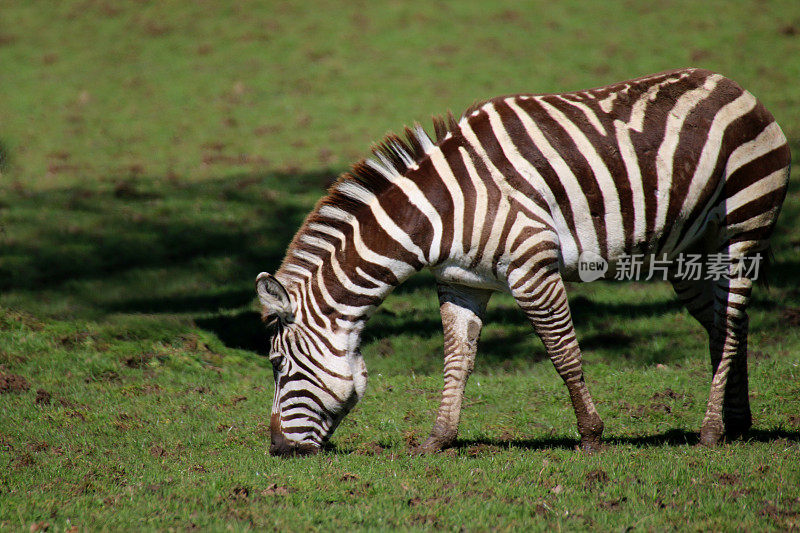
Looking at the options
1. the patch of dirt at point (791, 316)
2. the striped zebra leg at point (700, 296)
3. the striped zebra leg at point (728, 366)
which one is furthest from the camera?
the patch of dirt at point (791, 316)

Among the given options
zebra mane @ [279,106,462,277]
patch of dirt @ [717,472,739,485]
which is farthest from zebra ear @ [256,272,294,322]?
patch of dirt @ [717,472,739,485]

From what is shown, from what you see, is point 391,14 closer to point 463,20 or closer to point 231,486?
point 463,20

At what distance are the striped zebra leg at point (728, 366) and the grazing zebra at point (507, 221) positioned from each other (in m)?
0.03

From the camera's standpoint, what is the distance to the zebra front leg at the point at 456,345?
754 cm

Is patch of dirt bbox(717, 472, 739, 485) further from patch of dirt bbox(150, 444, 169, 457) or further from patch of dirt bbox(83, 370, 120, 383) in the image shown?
patch of dirt bbox(83, 370, 120, 383)

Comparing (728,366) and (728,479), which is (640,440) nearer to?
(728,366)

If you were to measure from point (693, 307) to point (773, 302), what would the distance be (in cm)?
493

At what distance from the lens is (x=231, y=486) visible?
6.19 metres

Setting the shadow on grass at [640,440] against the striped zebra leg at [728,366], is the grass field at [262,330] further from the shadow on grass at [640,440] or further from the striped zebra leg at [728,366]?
the striped zebra leg at [728,366]

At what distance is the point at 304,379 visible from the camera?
23.5ft

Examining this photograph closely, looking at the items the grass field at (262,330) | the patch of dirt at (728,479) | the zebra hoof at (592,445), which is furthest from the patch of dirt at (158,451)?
the patch of dirt at (728,479)

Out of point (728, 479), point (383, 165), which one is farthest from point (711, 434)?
point (383, 165)

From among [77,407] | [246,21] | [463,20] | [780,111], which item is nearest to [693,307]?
[77,407]

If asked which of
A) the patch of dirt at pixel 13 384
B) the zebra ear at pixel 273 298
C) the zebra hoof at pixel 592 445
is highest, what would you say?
the zebra ear at pixel 273 298
